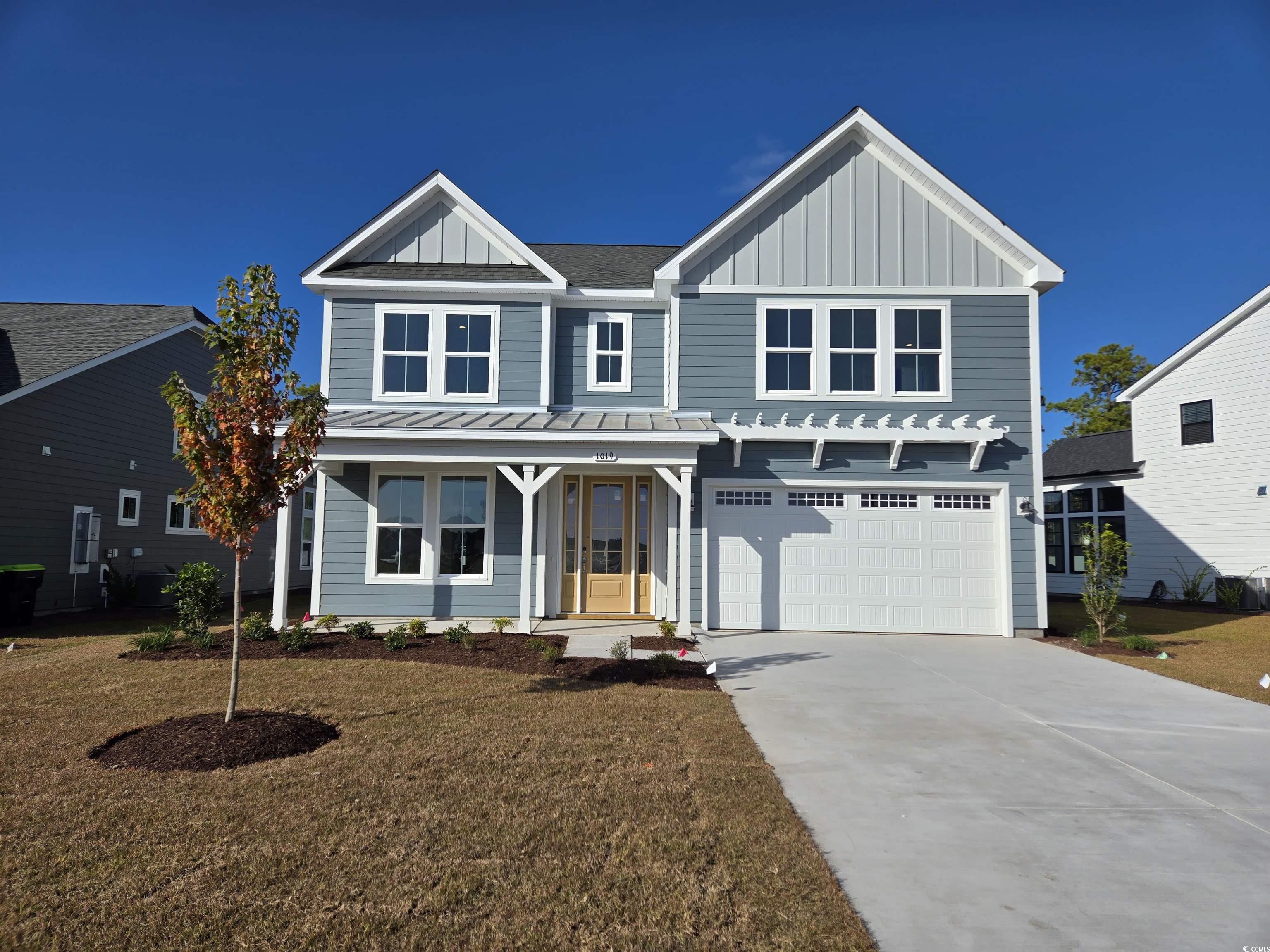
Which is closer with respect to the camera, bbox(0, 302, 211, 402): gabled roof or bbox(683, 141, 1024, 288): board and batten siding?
bbox(683, 141, 1024, 288): board and batten siding

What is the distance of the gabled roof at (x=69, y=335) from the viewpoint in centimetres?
1334

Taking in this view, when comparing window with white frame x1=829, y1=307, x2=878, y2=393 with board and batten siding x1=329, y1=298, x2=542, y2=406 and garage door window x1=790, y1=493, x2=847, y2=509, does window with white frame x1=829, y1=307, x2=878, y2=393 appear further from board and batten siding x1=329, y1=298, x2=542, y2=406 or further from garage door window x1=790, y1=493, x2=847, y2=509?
board and batten siding x1=329, y1=298, x2=542, y2=406

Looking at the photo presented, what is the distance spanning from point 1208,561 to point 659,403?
14.9 metres

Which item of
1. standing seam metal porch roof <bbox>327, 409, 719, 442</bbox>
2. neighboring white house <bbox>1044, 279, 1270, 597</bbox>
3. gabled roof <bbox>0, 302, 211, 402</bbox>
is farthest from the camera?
neighboring white house <bbox>1044, 279, 1270, 597</bbox>

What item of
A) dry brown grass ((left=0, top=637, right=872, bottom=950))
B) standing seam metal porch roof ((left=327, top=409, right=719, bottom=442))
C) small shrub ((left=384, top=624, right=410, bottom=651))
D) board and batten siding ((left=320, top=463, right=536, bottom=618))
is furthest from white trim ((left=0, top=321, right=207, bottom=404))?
dry brown grass ((left=0, top=637, right=872, bottom=950))

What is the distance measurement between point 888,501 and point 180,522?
53.9 ft

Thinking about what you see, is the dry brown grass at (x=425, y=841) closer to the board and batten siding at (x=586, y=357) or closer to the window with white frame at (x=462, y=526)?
the window with white frame at (x=462, y=526)

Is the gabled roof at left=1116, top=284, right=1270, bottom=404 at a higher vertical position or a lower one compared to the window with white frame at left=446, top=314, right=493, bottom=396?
higher

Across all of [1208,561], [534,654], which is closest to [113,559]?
[534,654]

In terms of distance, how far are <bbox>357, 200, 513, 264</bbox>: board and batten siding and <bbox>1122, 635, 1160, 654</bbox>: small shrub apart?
38.8 ft

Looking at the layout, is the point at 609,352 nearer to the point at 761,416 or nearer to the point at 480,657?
the point at 761,416

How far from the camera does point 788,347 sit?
470 inches

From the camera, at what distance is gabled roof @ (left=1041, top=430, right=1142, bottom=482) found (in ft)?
65.8

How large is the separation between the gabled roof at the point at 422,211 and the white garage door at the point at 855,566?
5438mm
